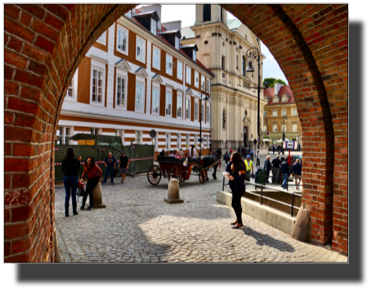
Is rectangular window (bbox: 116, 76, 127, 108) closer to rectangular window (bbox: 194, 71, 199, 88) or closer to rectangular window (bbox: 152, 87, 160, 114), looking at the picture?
rectangular window (bbox: 152, 87, 160, 114)

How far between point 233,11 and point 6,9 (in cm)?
412

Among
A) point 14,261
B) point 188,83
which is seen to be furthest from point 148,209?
point 188,83

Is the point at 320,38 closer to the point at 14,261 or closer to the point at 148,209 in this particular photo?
the point at 14,261

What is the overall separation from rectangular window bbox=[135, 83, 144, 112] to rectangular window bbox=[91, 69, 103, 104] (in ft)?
13.7

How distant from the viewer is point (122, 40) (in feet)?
70.2

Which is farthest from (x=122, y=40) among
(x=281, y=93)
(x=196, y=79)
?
(x=281, y=93)

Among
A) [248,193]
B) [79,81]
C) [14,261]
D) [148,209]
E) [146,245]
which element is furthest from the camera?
[79,81]

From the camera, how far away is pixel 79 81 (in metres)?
17.8

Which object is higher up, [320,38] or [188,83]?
[188,83]

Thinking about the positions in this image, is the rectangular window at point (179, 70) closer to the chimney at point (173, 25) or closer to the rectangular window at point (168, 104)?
the rectangular window at point (168, 104)

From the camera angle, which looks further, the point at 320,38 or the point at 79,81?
the point at 79,81

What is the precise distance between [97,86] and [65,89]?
17144 millimetres

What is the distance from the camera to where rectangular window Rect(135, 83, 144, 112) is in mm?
23595

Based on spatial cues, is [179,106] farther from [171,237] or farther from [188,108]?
[171,237]
